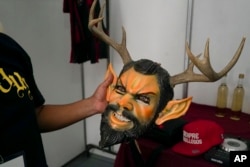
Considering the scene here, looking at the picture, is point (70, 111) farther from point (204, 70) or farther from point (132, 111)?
point (204, 70)

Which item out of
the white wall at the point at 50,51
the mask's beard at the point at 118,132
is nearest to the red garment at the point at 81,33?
the white wall at the point at 50,51

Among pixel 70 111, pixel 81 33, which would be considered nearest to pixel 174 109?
pixel 70 111

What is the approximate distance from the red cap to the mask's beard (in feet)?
1.24

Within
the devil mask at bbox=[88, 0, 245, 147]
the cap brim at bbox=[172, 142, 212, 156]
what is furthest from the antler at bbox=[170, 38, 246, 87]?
the cap brim at bbox=[172, 142, 212, 156]

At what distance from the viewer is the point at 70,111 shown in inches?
38.8

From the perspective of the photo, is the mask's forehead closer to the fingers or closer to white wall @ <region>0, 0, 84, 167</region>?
the fingers

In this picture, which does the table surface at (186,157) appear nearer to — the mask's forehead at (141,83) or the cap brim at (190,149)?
the cap brim at (190,149)

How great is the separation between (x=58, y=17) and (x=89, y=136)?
113 cm

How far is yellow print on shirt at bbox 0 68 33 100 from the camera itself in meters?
0.69

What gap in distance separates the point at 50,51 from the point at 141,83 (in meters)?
1.29

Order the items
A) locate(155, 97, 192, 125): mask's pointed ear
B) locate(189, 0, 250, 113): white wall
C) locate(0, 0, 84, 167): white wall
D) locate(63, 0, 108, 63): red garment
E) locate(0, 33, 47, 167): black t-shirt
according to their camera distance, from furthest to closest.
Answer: locate(63, 0, 108, 63): red garment
locate(0, 0, 84, 167): white wall
locate(189, 0, 250, 113): white wall
locate(155, 97, 192, 125): mask's pointed ear
locate(0, 33, 47, 167): black t-shirt

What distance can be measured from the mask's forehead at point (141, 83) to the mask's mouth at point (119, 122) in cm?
8

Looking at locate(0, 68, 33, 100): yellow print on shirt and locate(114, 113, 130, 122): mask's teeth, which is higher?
locate(0, 68, 33, 100): yellow print on shirt

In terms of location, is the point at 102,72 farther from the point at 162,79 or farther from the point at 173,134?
the point at 162,79
